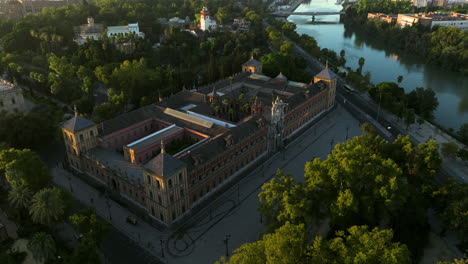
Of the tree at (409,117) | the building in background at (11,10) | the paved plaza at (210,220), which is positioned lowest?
the paved plaza at (210,220)

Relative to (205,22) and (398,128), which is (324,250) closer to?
(398,128)

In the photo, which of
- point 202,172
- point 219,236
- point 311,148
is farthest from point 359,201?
point 311,148

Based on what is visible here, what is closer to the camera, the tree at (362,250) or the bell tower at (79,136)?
the tree at (362,250)

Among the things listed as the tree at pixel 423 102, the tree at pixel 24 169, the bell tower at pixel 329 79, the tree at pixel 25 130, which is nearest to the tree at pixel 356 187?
the tree at pixel 24 169

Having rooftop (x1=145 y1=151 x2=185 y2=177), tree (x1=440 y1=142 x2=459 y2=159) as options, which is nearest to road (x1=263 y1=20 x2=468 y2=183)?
tree (x1=440 y1=142 x2=459 y2=159)

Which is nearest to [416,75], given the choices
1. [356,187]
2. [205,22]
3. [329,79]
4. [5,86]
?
[329,79]

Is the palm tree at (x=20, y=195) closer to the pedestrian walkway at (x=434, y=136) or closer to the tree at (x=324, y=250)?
the tree at (x=324, y=250)
